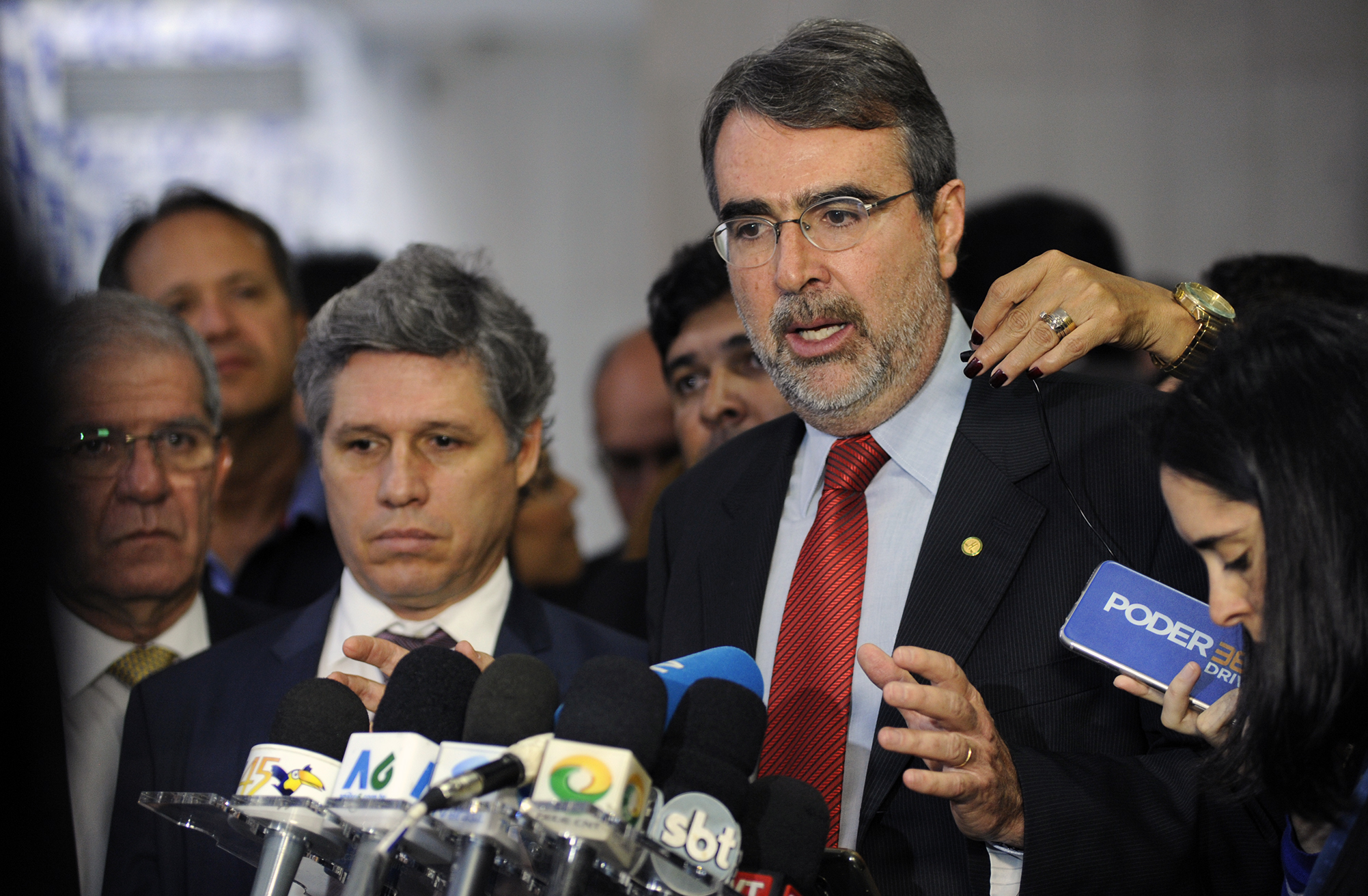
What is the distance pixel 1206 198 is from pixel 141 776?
4965 mm

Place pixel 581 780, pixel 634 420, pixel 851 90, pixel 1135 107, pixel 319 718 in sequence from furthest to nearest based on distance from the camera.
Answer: pixel 1135 107 < pixel 634 420 < pixel 851 90 < pixel 319 718 < pixel 581 780

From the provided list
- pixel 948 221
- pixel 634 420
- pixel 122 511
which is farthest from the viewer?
pixel 634 420

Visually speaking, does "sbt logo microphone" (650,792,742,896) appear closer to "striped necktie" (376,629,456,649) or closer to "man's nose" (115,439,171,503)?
"striped necktie" (376,629,456,649)

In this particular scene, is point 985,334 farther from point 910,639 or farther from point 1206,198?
point 1206,198

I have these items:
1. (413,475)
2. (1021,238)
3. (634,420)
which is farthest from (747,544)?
(1021,238)

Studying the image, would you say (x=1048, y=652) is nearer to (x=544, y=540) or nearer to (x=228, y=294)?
(x=544, y=540)

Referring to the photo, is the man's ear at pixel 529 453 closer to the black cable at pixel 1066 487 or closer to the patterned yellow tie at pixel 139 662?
the patterned yellow tie at pixel 139 662

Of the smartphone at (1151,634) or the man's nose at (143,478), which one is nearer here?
the smartphone at (1151,634)

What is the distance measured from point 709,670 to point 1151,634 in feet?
2.05

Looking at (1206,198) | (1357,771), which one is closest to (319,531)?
(1357,771)

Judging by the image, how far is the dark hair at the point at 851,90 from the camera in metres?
2.11

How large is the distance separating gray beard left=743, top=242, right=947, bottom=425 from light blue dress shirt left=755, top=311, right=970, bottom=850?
0.07 m

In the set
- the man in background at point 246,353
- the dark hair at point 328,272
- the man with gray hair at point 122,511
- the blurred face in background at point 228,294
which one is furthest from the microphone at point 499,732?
the dark hair at point 328,272

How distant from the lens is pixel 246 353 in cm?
363
